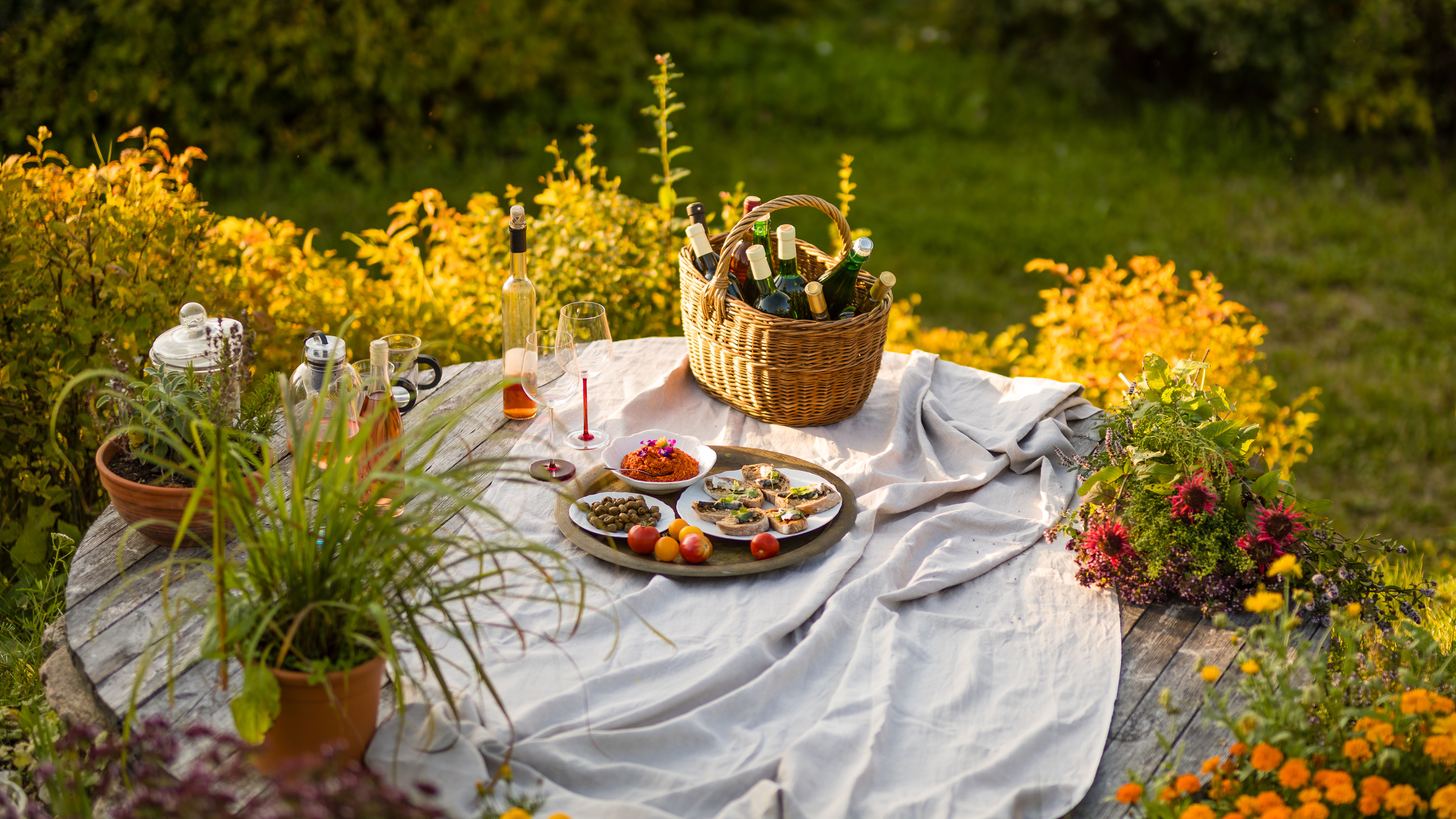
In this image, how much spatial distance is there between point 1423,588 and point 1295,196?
5.01 meters

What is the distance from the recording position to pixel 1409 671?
2.05 meters

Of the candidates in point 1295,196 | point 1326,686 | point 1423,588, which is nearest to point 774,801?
point 1326,686

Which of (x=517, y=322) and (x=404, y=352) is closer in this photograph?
(x=404, y=352)

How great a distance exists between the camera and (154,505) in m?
2.27

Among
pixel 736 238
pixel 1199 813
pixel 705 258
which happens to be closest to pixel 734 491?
pixel 736 238

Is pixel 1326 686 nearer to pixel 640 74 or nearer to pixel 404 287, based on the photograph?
pixel 404 287

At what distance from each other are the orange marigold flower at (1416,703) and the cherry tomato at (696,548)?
4.21 ft

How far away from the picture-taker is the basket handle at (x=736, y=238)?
2752 millimetres

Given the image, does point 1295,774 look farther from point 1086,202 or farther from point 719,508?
point 1086,202

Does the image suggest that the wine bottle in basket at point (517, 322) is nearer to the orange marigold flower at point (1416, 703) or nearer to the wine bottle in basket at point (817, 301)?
the wine bottle in basket at point (817, 301)

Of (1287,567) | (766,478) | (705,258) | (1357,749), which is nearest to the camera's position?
(1357,749)

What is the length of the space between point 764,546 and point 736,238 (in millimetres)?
787

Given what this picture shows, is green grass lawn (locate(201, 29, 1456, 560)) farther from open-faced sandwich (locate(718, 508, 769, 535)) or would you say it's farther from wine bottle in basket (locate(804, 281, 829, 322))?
open-faced sandwich (locate(718, 508, 769, 535))

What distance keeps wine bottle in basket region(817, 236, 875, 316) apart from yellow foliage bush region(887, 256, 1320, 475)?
3.46 ft
